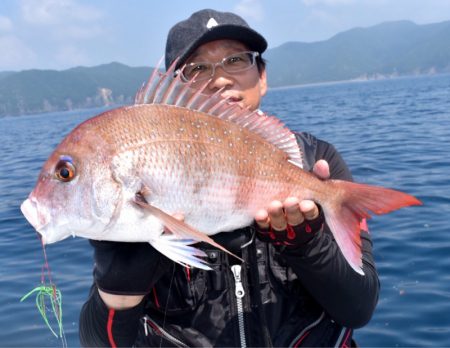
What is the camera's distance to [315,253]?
2.74 metres

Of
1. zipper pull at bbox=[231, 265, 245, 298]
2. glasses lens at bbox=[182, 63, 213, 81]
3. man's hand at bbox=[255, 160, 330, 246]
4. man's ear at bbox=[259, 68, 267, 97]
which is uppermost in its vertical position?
glasses lens at bbox=[182, 63, 213, 81]

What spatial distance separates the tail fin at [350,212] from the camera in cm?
258

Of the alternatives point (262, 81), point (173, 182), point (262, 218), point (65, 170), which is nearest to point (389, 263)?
point (262, 81)

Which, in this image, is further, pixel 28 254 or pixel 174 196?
pixel 28 254

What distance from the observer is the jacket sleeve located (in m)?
2.76

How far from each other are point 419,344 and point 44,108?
21362 cm

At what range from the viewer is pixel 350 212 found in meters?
2.67

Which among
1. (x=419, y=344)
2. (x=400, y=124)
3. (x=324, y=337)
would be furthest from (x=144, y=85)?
(x=400, y=124)

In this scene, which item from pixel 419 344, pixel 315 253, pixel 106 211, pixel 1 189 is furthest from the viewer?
pixel 1 189

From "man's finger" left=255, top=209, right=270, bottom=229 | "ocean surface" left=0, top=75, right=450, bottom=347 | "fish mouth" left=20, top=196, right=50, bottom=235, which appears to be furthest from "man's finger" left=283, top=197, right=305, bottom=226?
"ocean surface" left=0, top=75, right=450, bottom=347

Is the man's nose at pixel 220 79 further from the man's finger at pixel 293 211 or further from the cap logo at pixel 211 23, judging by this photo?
the man's finger at pixel 293 211

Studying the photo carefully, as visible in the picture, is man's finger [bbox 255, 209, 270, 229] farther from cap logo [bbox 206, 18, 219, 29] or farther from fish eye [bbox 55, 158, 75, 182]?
cap logo [bbox 206, 18, 219, 29]

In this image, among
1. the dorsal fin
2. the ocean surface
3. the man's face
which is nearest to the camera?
the dorsal fin

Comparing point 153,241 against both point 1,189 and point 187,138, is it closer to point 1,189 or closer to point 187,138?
point 187,138
